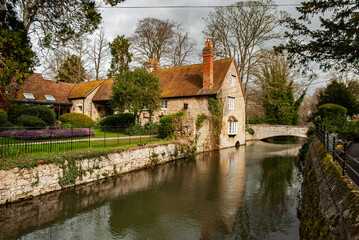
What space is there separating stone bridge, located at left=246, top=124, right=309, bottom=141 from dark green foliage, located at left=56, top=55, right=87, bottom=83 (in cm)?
2855

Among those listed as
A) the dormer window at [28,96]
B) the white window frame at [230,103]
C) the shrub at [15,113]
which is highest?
the dormer window at [28,96]

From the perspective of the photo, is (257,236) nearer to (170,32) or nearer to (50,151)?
(50,151)

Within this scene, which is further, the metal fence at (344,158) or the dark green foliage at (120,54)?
the dark green foliage at (120,54)

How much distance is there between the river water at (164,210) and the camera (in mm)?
6930

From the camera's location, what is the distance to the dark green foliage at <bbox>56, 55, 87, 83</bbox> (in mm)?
38803

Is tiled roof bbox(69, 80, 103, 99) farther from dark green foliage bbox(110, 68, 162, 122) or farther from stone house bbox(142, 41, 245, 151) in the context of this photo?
dark green foliage bbox(110, 68, 162, 122)

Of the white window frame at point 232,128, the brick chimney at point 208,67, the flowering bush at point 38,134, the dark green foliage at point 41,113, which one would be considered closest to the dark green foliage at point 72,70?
the dark green foliage at point 41,113

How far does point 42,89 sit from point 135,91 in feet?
49.7

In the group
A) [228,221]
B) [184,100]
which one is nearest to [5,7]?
[228,221]

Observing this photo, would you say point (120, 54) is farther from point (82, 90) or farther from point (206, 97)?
point (206, 97)

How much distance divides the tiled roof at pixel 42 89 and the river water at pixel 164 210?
1948 centimetres

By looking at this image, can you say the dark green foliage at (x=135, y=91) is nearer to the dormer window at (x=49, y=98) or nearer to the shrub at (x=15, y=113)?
the shrub at (x=15, y=113)

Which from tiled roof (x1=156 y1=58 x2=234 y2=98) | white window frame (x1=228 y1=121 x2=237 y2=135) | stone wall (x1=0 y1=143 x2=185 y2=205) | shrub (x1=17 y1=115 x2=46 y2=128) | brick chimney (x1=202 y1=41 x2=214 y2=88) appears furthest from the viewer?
white window frame (x1=228 y1=121 x2=237 y2=135)

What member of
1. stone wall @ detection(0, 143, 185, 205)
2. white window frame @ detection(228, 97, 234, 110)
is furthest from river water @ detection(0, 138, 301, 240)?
white window frame @ detection(228, 97, 234, 110)
